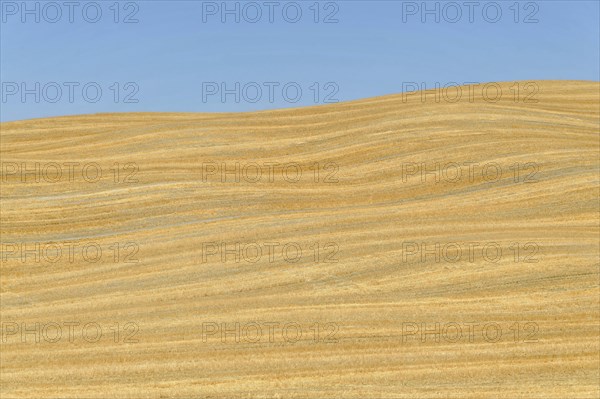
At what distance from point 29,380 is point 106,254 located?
5384 millimetres

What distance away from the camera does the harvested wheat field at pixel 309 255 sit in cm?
1620

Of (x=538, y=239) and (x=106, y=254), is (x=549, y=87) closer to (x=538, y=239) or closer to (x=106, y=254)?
(x=538, y=239)

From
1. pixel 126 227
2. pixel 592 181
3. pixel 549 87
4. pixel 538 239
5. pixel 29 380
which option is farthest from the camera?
pixel 549 87

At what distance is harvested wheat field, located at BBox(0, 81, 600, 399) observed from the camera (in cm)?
1620

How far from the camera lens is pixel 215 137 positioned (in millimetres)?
27516

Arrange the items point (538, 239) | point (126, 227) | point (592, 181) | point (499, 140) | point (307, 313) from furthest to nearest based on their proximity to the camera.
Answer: point (499, 140) → point (592, 181) → point (126, 227) → point (538, 239) → point (307, 313)

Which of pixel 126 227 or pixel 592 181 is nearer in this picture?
pixel 126 227

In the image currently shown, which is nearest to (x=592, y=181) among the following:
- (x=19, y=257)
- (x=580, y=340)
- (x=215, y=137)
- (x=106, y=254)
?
(x=580, y=340)

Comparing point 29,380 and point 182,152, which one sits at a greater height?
point 182,152

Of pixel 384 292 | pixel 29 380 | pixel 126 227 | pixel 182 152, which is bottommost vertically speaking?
pixel 29 380

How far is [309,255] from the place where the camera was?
2041cm

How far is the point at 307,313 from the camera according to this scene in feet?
58.9

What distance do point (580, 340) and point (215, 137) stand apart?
1470cm

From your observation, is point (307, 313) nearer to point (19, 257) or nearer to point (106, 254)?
point (106, 254)
